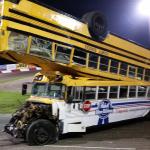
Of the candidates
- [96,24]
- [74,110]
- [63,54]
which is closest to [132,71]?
[96,24]

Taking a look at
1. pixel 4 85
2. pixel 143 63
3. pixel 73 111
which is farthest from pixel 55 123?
pixel 4 85

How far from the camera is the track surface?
1178cm

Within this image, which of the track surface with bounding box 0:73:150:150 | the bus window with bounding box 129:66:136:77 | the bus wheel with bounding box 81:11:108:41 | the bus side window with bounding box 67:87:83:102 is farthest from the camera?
the bus window with bounding box 129:66:136:77

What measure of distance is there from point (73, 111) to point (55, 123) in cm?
86

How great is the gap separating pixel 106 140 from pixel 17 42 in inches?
176

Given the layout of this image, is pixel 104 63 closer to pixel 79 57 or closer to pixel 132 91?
pixel 79 57

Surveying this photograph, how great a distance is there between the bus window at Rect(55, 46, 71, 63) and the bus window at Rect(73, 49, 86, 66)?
331 millimetres

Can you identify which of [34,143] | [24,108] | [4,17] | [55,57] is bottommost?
[34,143]

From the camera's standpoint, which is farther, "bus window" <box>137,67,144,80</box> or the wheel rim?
"bus window" <box>137,67,144,80</box>

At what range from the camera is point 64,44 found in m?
12.9

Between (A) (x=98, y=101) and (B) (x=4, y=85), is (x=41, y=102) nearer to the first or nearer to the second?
(A) (x=98, y=101)

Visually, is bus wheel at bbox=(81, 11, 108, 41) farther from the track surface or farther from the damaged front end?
the track surface

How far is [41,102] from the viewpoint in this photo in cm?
1345

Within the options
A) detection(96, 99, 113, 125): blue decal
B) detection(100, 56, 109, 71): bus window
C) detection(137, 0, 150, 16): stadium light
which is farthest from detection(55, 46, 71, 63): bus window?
detection(137, 0, 150, 16): stadium light
